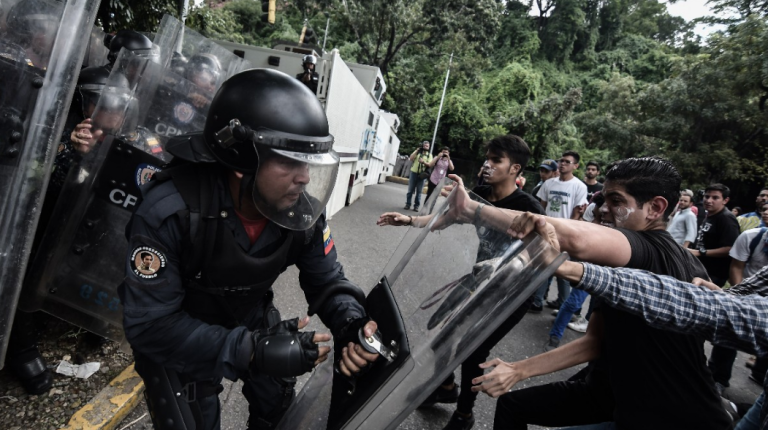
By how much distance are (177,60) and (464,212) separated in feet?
6.40

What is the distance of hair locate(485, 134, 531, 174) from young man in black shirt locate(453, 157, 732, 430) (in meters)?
1.12

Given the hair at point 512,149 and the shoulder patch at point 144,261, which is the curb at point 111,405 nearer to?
the shoulder patch at point 144,261

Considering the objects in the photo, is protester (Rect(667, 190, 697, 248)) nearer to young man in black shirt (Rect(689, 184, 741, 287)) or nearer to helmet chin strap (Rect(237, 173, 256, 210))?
young man in black shirt (Rect(689, 184, 741, 287))

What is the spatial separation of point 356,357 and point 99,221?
159 cm

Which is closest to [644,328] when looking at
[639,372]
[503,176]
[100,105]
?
[639,372]

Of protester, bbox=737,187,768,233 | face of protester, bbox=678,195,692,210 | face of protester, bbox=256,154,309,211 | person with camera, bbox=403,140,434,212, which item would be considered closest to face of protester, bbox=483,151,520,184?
face of protester, bbox=256,154,309,211

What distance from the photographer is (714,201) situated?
4.43 metres

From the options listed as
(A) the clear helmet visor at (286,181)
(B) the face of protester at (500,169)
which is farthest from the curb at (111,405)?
(B) the face of protester at (500,169)

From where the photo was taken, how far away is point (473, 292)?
40.5 inches

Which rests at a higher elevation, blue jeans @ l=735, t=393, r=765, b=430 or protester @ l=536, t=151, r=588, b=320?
protester @ l=536, t=151, r=588, b=320

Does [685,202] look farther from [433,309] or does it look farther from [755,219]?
[433,309]

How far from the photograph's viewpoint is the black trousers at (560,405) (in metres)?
1.75

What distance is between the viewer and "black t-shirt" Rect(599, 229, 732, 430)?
1.37m

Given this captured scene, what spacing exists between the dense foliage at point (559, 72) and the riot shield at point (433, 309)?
604 cm
